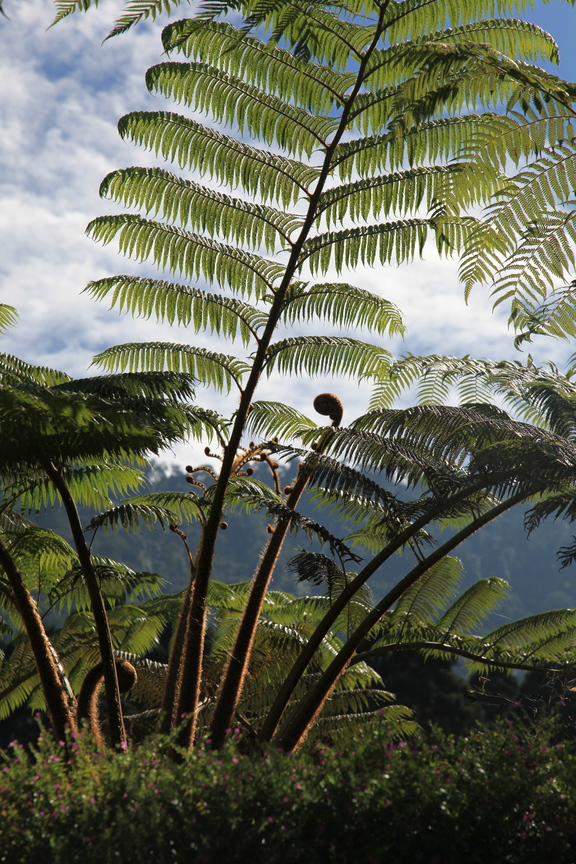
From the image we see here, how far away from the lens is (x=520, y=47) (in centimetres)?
→ 333

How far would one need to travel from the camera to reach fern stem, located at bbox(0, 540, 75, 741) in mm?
3398

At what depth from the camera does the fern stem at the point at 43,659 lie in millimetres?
3398

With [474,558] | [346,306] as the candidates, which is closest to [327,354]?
[346,306]

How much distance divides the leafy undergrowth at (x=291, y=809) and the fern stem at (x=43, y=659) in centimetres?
115

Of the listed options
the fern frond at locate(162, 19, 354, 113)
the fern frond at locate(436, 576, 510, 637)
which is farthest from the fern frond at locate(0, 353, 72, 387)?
the fern frond at locate(436, 576, 510, 637)

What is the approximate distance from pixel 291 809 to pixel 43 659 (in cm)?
183

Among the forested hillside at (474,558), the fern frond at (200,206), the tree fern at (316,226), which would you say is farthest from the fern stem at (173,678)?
the forested hillside at (474,558)

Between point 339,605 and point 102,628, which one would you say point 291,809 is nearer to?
point 339,605

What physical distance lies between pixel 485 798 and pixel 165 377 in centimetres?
230

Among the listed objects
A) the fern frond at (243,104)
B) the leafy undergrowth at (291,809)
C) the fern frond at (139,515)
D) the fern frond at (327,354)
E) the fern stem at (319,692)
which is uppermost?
the fern frond at (243,104)

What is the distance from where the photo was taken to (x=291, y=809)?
205 cm

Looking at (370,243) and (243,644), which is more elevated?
(370,243)

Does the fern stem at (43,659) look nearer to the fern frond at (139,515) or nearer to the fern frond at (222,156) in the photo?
the fern frond at (139,515)

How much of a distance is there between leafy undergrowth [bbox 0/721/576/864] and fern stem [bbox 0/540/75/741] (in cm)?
115
